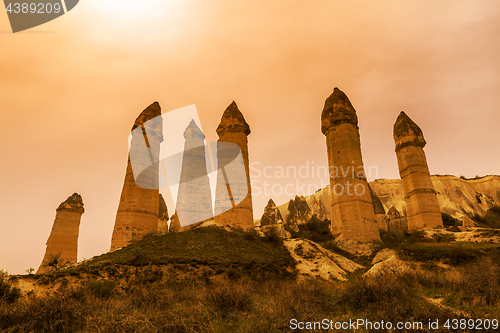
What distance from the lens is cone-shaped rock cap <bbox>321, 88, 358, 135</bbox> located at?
22578 mm

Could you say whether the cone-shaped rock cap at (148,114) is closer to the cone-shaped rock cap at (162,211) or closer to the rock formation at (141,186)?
the rock formation at (141,186)

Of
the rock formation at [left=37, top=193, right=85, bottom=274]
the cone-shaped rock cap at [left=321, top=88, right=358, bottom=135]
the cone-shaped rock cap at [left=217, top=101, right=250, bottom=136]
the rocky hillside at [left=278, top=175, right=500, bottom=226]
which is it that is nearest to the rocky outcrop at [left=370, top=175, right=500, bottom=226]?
the rocky hillside at [left=278, top=175, right=500, bottom=226]

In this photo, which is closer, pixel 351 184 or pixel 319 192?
pixel 351 184

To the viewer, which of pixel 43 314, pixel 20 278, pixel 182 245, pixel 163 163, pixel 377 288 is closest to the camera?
pixel 43 314

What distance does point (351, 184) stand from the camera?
2081cm

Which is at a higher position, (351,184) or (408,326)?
(351,184)

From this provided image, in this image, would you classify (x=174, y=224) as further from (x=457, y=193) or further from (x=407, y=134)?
(x=457, y=193)

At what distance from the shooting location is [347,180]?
21.0 m

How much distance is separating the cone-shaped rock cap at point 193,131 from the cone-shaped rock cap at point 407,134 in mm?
17030

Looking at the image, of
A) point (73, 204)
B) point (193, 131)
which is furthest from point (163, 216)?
point (193, 131)

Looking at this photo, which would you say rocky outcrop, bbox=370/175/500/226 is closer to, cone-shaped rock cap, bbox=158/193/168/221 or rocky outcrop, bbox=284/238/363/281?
rocky outcrop, bbox=284/238/363/281

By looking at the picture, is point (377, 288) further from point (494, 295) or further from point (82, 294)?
point (82, 294)

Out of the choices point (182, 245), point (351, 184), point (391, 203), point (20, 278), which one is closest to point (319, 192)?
point (391, 203)

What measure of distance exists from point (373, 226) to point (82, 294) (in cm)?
1731
